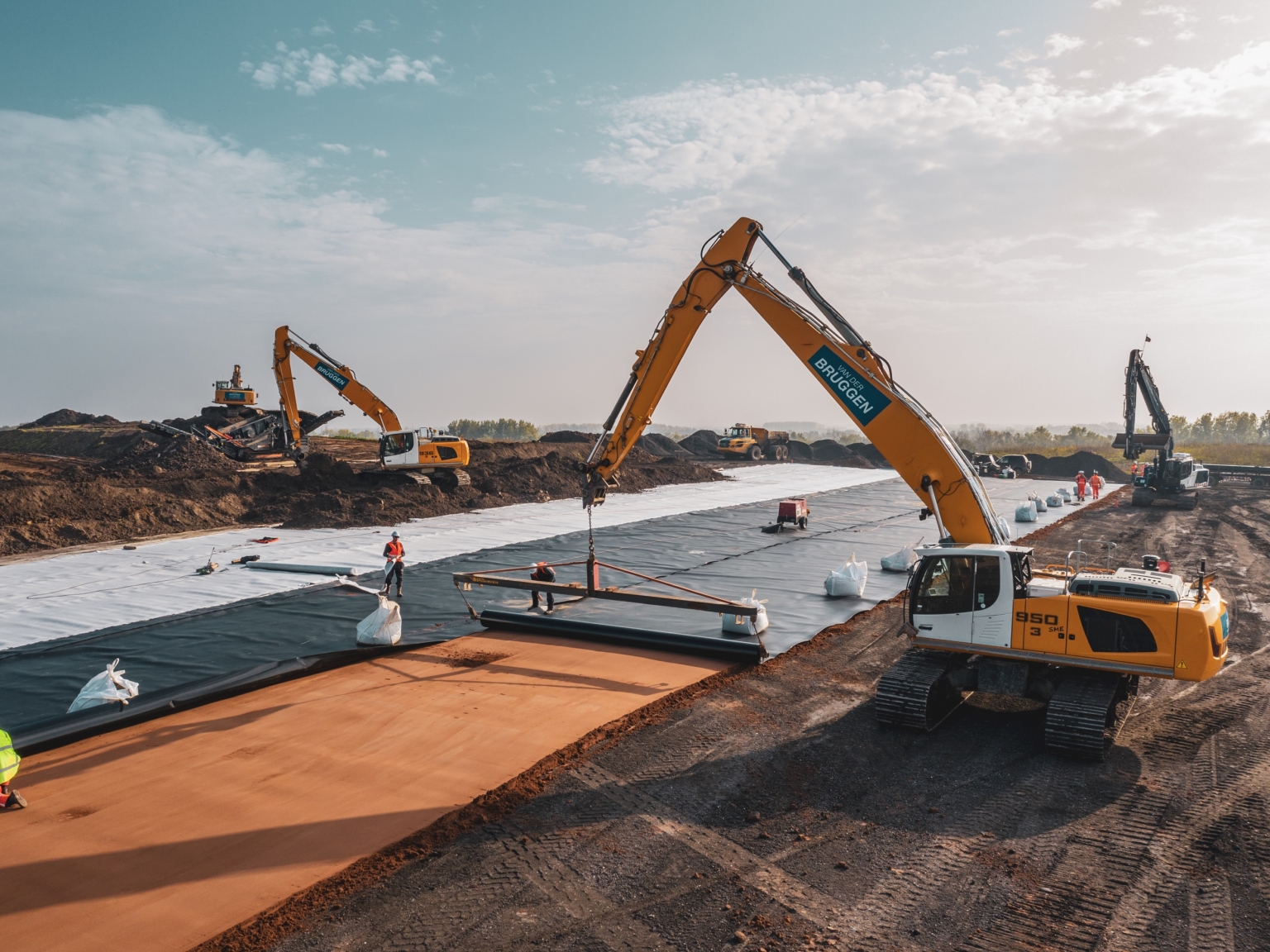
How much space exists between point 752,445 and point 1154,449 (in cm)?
2961

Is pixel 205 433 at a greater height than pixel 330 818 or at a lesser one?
greater

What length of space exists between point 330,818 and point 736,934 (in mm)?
3934

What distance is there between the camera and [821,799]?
7789 mm

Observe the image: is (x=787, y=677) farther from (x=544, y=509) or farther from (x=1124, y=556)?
(x=544, y=509)

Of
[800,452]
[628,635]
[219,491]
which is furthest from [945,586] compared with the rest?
[800,452]

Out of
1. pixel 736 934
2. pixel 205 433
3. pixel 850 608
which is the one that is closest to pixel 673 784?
pixel 736 934

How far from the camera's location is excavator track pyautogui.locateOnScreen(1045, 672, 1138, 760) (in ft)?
27.7

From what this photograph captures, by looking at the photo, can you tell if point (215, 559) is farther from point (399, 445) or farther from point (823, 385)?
point (823, 385)

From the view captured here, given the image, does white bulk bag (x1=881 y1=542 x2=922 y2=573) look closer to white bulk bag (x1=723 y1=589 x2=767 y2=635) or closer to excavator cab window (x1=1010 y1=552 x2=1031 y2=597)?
white bulk bag (x1=723 y1=589 x2=767 y2=635)

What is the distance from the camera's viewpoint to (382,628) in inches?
501

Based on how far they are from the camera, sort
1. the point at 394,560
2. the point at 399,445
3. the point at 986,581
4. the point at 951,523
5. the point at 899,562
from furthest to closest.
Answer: the point at 399,445 < the point at 899,562 < the point at 394,560 < the point at 951,523 < the point at 986,581

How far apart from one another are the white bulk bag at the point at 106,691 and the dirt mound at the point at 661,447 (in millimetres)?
49812

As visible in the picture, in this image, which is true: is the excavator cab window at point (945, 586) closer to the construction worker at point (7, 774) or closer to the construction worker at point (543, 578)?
the construction worker at point (543, 578)

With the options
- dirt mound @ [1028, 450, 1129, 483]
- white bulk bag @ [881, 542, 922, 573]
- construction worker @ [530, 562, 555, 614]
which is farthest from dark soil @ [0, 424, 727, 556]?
dirt mound @ [1028, 450, 1129, 483]
